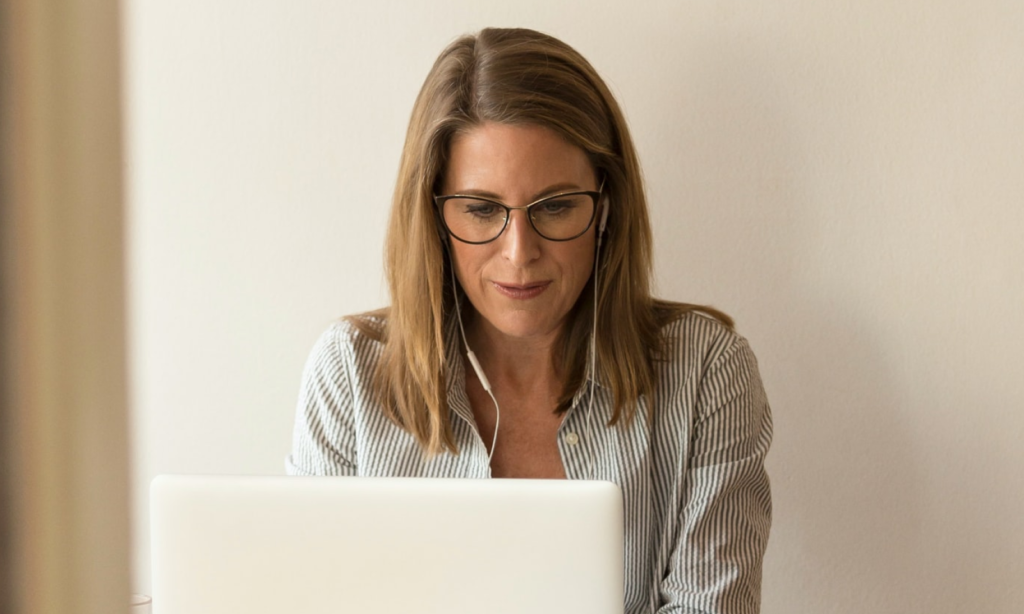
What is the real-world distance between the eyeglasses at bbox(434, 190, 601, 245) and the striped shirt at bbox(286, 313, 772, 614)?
0.62 ft

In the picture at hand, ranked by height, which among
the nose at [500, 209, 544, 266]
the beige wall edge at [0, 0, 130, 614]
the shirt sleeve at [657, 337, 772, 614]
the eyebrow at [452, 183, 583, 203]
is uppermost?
the beige wall edge at [0, 0, 130, 614]

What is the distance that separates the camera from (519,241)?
4.20ft

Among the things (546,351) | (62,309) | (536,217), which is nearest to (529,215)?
(536,217)

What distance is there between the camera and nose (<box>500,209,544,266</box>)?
1.28 m

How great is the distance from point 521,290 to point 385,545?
0.57 m

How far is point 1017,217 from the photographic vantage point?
142 centimetres

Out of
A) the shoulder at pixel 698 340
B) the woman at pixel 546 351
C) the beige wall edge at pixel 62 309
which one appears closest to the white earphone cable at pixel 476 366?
the woman at pixel 546 351

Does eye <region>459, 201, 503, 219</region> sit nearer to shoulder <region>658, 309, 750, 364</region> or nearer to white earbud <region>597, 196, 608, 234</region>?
white earbud <region>597, 196, 608, 234</region>

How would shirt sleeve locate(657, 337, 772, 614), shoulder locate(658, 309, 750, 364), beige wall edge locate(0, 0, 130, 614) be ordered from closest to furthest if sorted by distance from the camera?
beige wall edge locate(0, 0, 130, 614) < shirt sleeve locate(657, 337, 772, 614) < shoulder locate(658, 309, 750, 364)

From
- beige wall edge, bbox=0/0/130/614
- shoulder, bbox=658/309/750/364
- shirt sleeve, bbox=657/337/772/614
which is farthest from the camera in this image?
shoulder, bbox=658/309/750/364

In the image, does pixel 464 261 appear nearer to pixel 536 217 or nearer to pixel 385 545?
pixel 536 217

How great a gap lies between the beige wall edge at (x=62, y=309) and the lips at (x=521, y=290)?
1180mm

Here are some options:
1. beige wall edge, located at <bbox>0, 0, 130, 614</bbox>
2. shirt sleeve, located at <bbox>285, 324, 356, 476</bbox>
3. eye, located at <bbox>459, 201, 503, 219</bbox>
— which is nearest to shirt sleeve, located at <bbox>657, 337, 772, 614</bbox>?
eye, located at <bbox>459, 201, 503, 219</bbox>

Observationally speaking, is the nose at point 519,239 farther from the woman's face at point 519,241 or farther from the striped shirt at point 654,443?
the striped shirt at point 654,443
